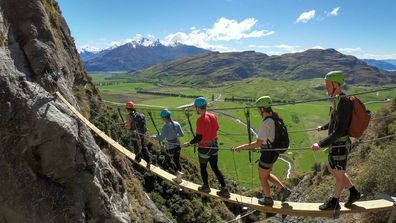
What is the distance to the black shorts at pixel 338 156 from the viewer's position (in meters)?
10.8

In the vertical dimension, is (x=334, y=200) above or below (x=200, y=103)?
below

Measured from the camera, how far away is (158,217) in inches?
1080

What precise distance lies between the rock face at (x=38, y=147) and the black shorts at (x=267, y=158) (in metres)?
7.37

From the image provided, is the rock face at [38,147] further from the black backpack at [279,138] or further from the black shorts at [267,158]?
the black backpack at [279,138]

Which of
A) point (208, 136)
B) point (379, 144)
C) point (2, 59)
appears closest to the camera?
point (208, 136)

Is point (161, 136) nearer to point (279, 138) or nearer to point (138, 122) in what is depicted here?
point (138, 122)

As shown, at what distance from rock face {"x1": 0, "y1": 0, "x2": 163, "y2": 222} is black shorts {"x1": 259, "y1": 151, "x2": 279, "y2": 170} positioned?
7.37 meters

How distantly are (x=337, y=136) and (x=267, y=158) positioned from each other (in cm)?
221

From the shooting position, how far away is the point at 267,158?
1162 cm

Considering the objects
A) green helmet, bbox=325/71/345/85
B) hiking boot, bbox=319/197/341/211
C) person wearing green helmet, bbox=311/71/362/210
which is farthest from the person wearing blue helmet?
green helmet, bbox=325/71/345/85

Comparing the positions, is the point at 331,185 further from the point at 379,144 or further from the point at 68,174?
the point at 68,174

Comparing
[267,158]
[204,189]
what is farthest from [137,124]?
[267,158]

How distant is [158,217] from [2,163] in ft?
51.4

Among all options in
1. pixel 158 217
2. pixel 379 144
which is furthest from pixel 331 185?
pixel 158 217
